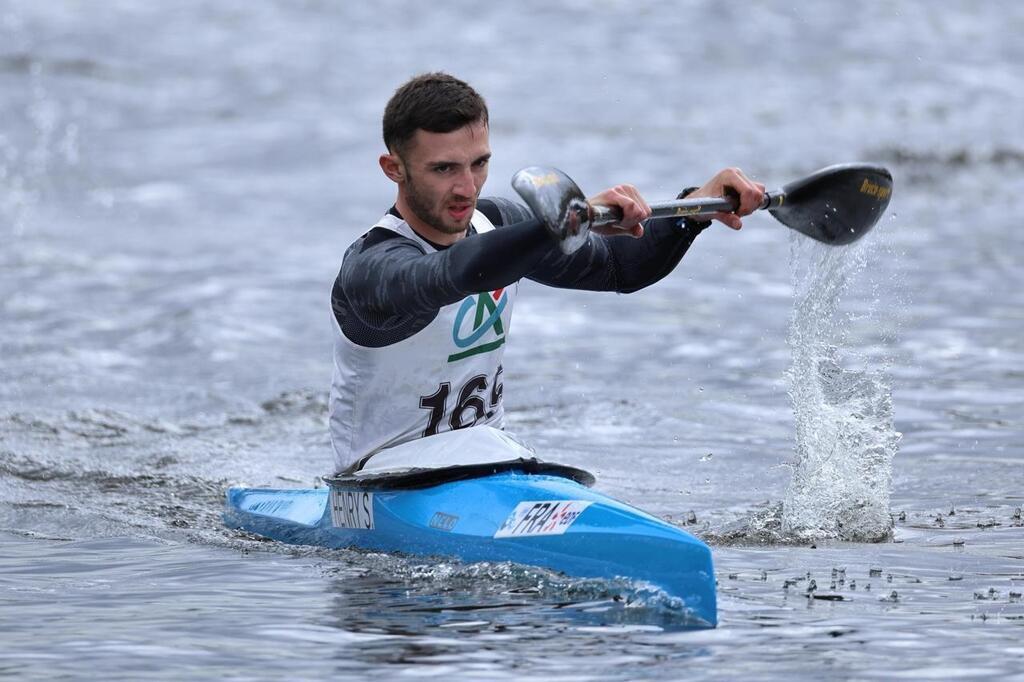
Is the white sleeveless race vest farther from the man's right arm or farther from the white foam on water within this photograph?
the white foam on water

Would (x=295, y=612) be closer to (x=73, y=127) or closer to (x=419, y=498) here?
(x=419, y=498)

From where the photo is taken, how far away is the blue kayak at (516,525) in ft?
14.6

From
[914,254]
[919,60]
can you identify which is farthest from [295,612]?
[919,60]

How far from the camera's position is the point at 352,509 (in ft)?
18.1

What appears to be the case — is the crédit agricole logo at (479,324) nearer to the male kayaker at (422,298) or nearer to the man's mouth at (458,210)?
the male kayaker at (422,298)

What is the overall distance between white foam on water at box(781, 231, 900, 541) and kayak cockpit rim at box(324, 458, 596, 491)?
1055 millimetres

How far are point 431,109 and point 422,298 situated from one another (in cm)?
68

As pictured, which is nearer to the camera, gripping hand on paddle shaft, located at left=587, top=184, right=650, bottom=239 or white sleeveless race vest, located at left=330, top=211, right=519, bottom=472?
gripping hand on paddle shaft, located at left=587, top=184, right=650, bottom=239

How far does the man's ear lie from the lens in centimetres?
509

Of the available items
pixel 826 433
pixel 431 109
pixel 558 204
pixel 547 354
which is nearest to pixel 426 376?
pixel 431 109

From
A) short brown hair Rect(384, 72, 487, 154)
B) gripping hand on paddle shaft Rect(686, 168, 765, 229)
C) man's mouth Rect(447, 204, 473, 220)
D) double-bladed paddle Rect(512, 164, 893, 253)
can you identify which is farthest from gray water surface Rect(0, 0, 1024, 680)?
short brown hair Rect(384, 72, 487, 154)

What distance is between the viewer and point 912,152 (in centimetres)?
2178

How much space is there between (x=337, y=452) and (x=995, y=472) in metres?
3.19

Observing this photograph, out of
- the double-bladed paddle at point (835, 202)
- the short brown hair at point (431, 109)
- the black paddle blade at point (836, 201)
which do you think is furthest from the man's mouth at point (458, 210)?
the black paddle blade at point (836, 201)
